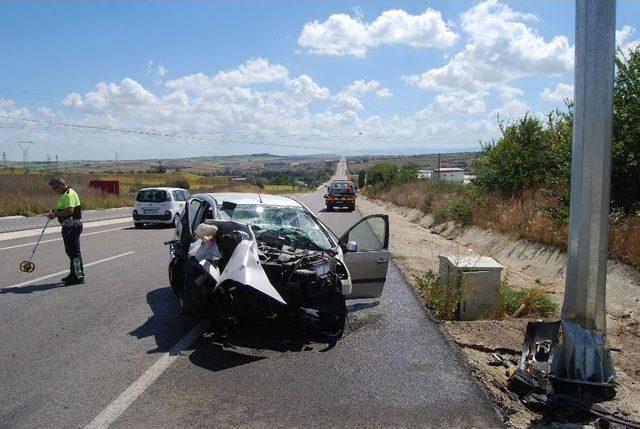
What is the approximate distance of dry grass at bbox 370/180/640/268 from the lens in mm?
10469

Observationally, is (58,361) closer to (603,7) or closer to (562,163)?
(603,7)

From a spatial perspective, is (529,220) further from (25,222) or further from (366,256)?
(25,222)

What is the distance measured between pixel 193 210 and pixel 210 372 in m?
3.76

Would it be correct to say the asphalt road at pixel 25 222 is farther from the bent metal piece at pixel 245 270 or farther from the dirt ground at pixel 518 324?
the bent metal piece at pixel 245 270

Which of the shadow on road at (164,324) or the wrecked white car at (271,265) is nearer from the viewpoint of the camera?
the wrecked white car at (271,265)

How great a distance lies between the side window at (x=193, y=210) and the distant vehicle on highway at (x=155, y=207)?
562 inches

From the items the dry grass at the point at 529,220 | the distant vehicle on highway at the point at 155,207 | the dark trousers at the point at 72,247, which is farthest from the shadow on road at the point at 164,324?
the distant vehicle on highway at the point at 155,207

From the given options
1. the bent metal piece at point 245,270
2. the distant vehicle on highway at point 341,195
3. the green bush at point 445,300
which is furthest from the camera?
the distant vehicle on highway at point 341,195

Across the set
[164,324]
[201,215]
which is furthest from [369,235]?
[164,324]

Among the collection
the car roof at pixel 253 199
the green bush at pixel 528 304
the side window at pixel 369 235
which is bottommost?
the green bush at pixel 528 304

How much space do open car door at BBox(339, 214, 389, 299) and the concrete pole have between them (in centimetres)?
A: 303

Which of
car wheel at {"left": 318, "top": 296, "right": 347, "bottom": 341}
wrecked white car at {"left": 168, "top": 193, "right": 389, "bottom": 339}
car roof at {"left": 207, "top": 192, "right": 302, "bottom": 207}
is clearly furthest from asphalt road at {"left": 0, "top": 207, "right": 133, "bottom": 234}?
car wheel at {"left": 318, "top": 296, "right": 347, "bottom": 341}

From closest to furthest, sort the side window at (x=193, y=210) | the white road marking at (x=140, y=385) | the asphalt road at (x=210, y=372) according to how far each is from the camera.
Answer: the white road marking at (x=140, y=385)
the asphalt road at (x=210, y=372)
the side window at (x=193, y=210)

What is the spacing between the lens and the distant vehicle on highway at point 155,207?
2291cm
